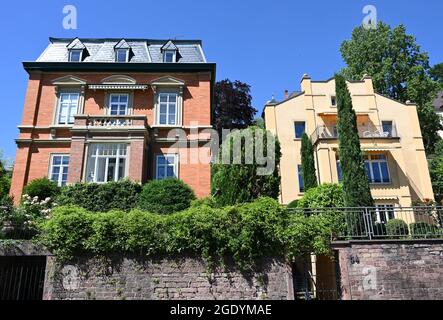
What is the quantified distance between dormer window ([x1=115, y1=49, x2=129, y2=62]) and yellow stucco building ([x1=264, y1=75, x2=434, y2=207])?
37.5 ft

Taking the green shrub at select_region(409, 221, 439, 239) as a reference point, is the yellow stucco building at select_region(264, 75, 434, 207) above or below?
above

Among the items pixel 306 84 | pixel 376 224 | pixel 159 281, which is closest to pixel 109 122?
pixel 159 281

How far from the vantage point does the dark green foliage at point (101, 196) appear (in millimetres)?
17359

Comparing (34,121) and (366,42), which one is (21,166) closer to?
(34,121)

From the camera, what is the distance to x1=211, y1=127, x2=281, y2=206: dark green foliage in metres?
14.0

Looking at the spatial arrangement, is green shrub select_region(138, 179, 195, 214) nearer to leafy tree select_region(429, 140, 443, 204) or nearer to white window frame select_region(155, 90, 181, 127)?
white window frame select_region(155, 90, 181, 127)

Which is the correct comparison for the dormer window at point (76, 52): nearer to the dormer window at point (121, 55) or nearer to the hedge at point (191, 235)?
the dormer window at point (121, 55)

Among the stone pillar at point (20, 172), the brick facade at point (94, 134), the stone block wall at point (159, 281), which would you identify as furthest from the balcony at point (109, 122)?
the stone block wall at point (159, 281)

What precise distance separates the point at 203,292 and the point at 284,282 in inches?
95.5

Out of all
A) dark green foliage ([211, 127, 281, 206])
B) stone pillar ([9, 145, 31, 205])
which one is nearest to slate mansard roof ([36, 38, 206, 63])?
stone pillar ([9, 145, 31, 205])

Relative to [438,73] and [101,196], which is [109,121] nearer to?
[101,196]

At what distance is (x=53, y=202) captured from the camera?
56.7 feet

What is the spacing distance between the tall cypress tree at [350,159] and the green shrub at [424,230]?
6.65 ft

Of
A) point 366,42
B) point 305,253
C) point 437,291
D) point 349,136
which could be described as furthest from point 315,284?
point 366,42
